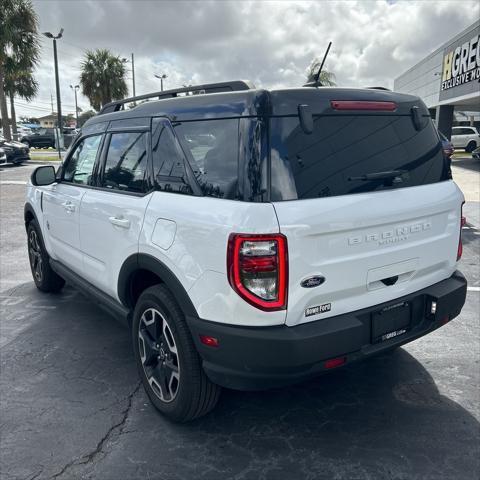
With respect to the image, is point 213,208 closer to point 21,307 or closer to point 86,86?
point 21,307

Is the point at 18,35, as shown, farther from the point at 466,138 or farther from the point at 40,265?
the point at 466,138

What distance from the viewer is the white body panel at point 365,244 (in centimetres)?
220

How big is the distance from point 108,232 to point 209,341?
1.26m

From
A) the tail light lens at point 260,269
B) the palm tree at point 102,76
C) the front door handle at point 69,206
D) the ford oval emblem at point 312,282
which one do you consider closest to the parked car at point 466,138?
the palm tree at point 102,76

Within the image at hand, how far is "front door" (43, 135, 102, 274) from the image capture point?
3753 millimetres

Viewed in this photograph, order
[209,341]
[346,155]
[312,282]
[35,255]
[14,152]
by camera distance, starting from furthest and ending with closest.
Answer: [14,152] → [35,255] → [346,155] → [209,341] → [312,282]

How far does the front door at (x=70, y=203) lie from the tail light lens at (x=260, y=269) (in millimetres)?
1972

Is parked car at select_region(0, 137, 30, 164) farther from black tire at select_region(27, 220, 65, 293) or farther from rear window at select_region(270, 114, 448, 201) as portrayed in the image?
rear window at select_region(270, 114, 448, 201)

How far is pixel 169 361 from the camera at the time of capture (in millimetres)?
2805

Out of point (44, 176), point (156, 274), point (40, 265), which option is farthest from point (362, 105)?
point (40, 265)

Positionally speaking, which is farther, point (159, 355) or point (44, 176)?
point (44, 176)

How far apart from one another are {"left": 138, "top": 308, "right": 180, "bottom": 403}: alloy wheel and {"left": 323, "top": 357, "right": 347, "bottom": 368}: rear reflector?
0.85m

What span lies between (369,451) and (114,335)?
2429 millimetres

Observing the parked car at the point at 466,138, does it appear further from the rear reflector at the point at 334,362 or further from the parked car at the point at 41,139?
the rear reflector at the point at 334,362
